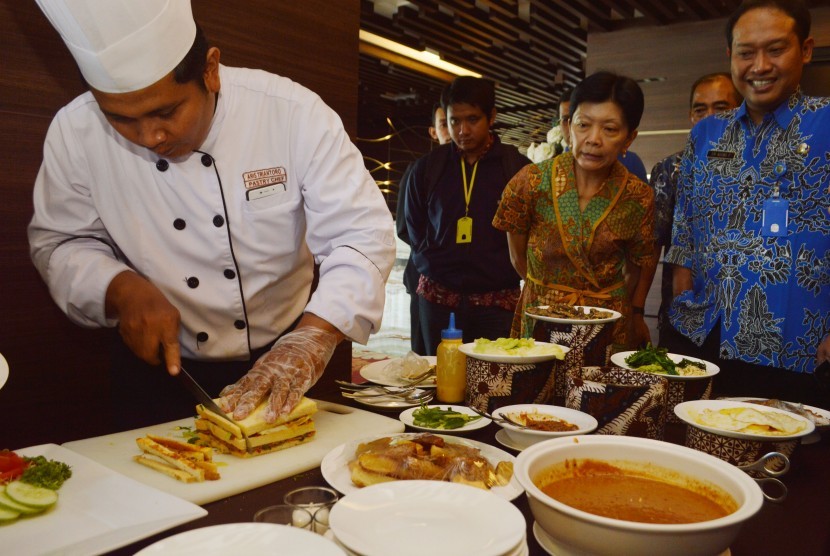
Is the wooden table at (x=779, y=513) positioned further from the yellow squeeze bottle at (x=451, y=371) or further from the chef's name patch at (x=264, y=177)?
the chef's name patch at (x=264, y=177)

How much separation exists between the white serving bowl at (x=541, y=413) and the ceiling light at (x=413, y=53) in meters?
6.80

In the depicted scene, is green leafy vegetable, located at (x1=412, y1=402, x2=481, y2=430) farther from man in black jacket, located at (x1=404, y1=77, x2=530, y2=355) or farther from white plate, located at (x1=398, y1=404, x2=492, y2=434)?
man in black jacket, located at (x1=404, y1=77, x2=530, y2=355)

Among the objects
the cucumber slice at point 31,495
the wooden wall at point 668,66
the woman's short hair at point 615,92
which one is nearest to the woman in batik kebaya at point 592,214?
the woman's short hair at point 615,92

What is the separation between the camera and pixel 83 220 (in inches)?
68.0

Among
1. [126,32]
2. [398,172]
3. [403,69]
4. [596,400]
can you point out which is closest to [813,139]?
[596,400]

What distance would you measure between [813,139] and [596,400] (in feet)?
5.21

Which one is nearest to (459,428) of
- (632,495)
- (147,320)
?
(632,495)

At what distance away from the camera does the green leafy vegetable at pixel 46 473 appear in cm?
104

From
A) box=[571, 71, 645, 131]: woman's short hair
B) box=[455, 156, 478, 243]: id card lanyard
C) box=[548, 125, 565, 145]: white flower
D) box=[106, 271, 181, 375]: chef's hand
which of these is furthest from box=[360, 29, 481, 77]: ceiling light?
box=[106, 271, 181, 375]: chef's hand

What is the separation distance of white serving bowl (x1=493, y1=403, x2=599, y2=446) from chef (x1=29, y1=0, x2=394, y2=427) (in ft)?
1.50

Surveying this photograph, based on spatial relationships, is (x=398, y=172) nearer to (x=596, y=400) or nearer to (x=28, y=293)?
(x=28, y=293)

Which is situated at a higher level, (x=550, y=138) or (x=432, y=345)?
(x=550, y=138)

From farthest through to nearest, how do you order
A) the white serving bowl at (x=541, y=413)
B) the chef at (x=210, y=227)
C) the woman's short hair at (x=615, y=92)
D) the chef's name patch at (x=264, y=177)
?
the woman's short hair at (x=615, y=92), the chef's name patch at (x=264, y=177), the chef at (x=210, y=227), the white serving bowl at (x=541, y=413)

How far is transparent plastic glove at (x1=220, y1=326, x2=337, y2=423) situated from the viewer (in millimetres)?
1289
